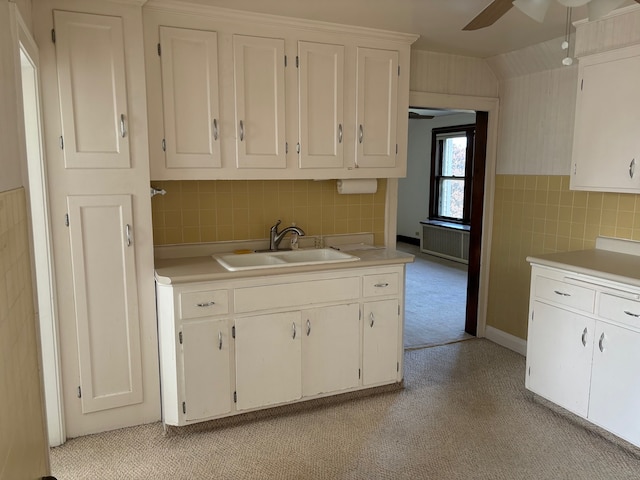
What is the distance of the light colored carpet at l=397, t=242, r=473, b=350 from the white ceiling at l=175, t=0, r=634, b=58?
92.2 inches

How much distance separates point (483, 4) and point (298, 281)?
1785 millimetres

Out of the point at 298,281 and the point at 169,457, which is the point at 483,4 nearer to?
the point at 298,281

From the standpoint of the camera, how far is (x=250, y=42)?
282 centimetres

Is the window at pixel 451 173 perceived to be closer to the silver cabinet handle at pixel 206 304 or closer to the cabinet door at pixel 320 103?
the cabinet door at pixel 320 103

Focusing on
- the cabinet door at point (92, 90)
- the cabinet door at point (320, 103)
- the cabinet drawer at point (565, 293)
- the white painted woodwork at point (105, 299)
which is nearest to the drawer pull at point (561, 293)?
the cabinet drawer at point (565, 293)

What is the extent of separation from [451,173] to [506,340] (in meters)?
4.30

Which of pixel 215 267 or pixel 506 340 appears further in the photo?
pixel 506 340

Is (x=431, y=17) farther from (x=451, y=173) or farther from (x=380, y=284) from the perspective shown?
(x=451, y=173)

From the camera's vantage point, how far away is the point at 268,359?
9.23ft

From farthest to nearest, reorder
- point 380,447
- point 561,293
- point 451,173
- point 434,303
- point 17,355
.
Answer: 1. point 451,173
2. point 434,303
3. point 561,293
4. point 380,447
5. point 17,355

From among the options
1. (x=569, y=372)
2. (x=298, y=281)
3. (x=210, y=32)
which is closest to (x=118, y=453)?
(x=298, y=281)

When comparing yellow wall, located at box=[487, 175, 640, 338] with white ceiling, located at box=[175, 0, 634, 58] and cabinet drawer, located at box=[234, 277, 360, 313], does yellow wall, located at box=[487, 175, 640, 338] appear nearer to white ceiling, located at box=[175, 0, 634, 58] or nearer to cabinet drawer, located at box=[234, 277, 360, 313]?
white ceiling, located at box=[175, 0, 634, 58]

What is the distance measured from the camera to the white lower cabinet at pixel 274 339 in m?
2.65

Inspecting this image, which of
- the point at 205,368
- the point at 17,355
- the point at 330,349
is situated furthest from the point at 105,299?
the point at 17,355
